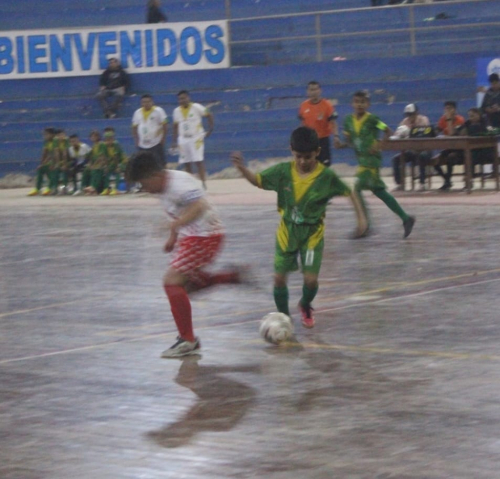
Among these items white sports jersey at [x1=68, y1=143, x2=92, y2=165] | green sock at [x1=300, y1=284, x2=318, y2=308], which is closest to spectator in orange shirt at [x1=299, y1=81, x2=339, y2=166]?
white sports jersey at [x1=68, y1=143, x2=92, y2=165]

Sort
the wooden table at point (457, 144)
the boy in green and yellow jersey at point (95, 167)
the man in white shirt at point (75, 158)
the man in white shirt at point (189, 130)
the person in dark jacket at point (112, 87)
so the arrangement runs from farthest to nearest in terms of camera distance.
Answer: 1. the person in dark jacket at point (112, 87)
2. the man in white shirt at point (75, 158)
3. the boy in green and yellow jersey at point (95, 167)
4. the man in white shirt at point (189, 130)
5. the wooden table at point (457, 144)

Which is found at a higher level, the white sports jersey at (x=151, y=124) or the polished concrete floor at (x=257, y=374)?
the white sports jersey at (x=151, y=124)

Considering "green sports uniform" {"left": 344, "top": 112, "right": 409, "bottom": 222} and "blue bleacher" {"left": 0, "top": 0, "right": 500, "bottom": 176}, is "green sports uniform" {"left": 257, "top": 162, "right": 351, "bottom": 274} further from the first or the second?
"blue bleacher" {"left": 0, "top": 0, "right": 500, "bottom": 176}

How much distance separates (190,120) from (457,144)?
530 cm

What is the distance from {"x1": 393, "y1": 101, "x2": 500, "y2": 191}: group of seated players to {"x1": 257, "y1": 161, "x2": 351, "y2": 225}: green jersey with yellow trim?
36.5ft

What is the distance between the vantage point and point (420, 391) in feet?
20.2

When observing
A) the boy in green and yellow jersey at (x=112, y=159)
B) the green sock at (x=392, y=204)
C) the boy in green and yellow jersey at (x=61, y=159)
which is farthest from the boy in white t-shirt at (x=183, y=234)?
the boy in green and yellow jersey at (x=61, y=159)

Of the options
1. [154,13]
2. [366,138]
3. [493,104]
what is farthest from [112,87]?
[366,138]

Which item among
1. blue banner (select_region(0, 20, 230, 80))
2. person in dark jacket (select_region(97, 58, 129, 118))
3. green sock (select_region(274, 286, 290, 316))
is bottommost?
green sock (select_region(274, 286, 290, 316))

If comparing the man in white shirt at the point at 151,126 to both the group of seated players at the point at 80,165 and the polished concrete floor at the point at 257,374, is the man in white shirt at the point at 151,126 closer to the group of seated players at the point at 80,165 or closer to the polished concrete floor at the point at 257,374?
the group of seated players at the point at 80,165

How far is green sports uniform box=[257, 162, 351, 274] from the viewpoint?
8.05 m

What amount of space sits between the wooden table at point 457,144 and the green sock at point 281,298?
10073 millimetres

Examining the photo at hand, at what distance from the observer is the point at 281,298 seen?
819 centimetres

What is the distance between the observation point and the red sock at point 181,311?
7.49 m
